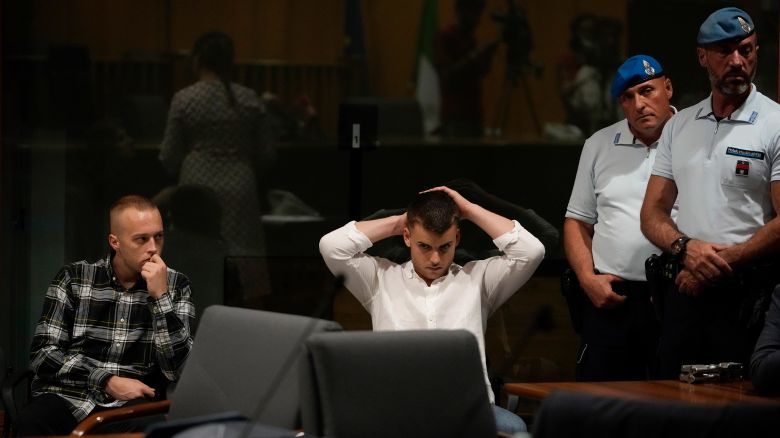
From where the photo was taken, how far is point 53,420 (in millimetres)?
3854

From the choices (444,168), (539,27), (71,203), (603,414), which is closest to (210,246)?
(71,203)

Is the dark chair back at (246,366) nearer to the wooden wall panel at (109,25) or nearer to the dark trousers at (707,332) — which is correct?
the dark trousers at (707,332)

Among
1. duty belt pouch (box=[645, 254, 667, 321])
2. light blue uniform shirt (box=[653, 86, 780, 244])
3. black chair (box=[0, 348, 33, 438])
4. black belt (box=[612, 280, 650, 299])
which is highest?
light blue uniform shirt (box=[653, 86, 780, 244])

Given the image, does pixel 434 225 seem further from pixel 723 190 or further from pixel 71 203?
pixel 71 203

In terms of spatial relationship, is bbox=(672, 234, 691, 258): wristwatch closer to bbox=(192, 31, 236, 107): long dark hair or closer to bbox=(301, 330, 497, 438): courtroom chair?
bbox=(301, 330, 497, 438): courtroom chair

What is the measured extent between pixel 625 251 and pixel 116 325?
5.84 feet

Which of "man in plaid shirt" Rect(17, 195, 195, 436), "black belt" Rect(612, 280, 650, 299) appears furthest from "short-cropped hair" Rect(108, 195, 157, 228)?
"black belt" Rect(612, 280, 650, 299)

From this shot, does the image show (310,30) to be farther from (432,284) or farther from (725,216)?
(725,216)

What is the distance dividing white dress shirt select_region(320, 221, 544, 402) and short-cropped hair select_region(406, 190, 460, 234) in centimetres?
19

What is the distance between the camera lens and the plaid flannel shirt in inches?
156

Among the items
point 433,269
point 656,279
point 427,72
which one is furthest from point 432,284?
point 427,72

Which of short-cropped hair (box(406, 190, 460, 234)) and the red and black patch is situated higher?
the red and black patch

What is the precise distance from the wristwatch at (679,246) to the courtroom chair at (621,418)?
1903mm

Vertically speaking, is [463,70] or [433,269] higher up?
[463,70]
